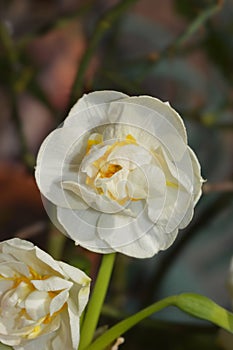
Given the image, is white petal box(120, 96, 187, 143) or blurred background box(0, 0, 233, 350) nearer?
white petal box(120, 96, 187, 143)

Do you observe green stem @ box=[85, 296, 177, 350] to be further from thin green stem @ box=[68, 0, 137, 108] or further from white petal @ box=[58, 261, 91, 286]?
thin green stem @ box=[68, 0, 137, 108]

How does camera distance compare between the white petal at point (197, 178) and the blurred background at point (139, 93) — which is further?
the blurred background at point (139, 93)

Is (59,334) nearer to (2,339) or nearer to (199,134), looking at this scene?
(2,339)

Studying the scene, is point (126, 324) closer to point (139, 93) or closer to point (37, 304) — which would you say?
point (37, 304)

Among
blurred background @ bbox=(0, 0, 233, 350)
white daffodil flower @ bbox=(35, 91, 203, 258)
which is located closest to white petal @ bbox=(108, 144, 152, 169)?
white daffodil flower @ bbox=(35, 91, 203, 258)

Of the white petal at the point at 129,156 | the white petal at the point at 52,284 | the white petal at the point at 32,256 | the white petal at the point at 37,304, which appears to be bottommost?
the white petal at the point at 37,304

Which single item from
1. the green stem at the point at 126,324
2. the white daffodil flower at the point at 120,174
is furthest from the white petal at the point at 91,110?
the green stem at the point at 126,324

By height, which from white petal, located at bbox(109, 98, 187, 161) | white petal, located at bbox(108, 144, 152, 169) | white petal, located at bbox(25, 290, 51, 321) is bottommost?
white petal, located at bbox(25, 290, 51, 321)

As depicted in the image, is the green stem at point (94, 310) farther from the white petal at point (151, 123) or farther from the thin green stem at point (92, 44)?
the thin green stem at point (92, 44)
